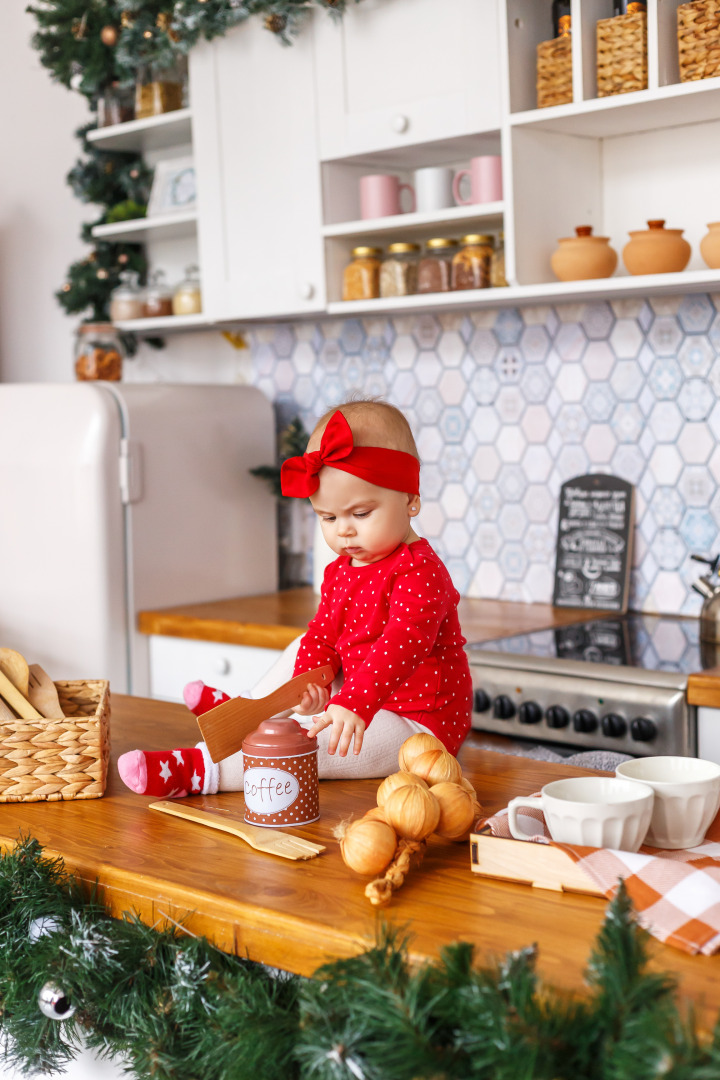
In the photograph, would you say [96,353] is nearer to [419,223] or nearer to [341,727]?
[419,223]

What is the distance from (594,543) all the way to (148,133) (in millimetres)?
1737

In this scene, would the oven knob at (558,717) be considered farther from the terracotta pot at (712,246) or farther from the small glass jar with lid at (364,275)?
the small glass jar with lid at (364,275)

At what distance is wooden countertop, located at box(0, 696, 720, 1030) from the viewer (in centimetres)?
86

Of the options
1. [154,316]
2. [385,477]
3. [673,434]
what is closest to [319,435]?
[385,477]

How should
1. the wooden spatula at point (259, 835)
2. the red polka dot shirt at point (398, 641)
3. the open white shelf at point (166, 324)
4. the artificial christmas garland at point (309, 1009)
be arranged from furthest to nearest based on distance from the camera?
the open white shelf at point (166, 324) < the red polka dot shirt at point (398, 641) < the wooden spatula at point (259, 835) < the artificial christmas garland at point (309, 1009)

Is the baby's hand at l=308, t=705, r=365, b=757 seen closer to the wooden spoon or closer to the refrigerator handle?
the wooden spoon

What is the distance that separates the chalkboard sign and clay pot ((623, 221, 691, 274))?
571mm

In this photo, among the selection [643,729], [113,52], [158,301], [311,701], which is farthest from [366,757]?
[113,52]

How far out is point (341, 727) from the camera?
4.05 feet

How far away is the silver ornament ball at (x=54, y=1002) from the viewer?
3.23 ft

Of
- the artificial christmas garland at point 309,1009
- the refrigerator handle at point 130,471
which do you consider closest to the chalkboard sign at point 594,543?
the refrigerator handle at point 130,471

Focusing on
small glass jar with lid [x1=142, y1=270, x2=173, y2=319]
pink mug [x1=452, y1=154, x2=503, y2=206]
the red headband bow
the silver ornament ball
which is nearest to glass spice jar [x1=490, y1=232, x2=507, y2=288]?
pink mug [x1=452, y1=154, x2=503, y2=206]

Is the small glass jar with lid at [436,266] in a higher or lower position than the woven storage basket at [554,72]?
lower

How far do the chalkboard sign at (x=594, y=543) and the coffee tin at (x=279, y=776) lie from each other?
167 cm
